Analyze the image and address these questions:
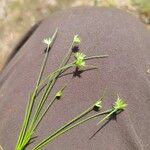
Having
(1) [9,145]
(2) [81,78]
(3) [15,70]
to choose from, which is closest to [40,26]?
(3) [15,70]

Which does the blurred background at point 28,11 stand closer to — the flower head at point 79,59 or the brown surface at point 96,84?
the brown surface at point 96,84

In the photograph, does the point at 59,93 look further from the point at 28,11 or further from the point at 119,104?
the point at 28,11

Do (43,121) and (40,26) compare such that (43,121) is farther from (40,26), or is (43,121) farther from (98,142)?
(40,26)

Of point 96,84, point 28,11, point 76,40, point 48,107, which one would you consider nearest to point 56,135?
point 48,107

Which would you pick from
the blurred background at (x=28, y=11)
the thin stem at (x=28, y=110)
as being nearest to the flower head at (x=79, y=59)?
the thin stem at (x=28, y=110)

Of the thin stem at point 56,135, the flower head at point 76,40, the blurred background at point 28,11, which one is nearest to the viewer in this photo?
the thin stem at point 56,135

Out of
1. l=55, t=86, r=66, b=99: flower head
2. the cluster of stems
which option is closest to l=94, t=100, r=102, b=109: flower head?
the cluster of stems

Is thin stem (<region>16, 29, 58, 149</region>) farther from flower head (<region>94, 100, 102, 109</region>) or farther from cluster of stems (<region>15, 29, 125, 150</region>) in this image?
flower head (<region>94, 100, 102, 109</region>)
